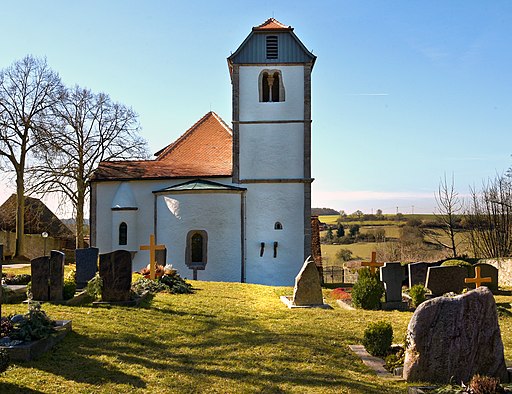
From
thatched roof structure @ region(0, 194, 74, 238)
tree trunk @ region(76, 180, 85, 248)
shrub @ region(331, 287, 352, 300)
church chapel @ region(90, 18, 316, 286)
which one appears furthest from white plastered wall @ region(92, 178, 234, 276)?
thatched roof structure @ region(0, 194, 74, 238)

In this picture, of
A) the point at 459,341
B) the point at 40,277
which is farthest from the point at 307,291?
A: the point at 459,341

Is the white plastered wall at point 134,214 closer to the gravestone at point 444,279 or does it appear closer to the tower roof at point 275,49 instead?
the tower roof at point 275,49

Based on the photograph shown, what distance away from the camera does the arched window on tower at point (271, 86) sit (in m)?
25.2

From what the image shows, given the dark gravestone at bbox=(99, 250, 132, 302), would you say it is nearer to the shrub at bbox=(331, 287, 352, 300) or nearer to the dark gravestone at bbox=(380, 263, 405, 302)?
the dark gravestone at bbox=(380, 263, 405, 302)

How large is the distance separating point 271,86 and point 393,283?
13.5m

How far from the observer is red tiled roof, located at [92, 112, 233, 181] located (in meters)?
25.7

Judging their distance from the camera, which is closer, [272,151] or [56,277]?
[56,277]

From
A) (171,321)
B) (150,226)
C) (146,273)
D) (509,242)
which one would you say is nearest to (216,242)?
(150,226)

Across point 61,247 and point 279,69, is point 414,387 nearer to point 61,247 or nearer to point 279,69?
point 279,69

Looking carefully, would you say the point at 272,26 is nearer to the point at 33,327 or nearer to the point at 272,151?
the point at 272,151

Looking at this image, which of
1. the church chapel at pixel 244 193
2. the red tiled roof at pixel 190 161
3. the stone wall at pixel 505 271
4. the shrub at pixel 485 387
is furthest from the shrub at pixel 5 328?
the stone wall at pixel 505 271

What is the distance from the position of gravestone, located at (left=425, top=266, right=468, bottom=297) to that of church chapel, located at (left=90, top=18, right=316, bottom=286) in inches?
323

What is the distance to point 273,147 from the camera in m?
24.9

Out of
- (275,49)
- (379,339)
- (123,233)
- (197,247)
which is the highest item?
(275,49)
